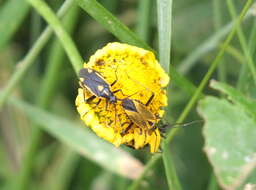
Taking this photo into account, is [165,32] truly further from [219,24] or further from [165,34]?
[219,24]

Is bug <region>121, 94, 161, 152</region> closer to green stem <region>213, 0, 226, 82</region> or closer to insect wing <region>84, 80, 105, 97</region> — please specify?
insect wing <region>84, 80, 105, 97</region>

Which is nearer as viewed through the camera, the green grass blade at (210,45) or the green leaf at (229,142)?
the green leaf at (229,142)

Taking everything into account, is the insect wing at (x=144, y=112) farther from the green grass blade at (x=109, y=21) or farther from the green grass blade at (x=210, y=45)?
the green grass blade at (x=210, y=45)

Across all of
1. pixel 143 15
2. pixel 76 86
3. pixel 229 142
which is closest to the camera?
pixel 229 142

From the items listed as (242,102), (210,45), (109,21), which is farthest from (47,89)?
(242,102)

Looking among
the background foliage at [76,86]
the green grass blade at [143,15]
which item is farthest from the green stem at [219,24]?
the green grass blade at [143,15]

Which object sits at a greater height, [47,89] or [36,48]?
[36,48]

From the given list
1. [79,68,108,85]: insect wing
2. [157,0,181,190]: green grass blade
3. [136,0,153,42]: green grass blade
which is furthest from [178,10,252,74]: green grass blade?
[79,68,108,85]: insect wing
